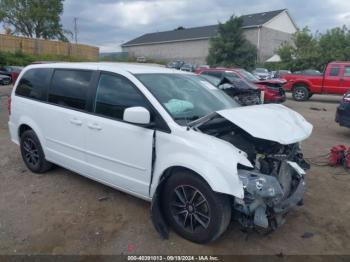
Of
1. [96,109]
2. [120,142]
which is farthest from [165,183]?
[96,109]

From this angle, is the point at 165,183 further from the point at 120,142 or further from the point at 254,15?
the point at 254,15

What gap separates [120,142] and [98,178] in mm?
706

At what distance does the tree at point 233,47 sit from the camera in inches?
1375

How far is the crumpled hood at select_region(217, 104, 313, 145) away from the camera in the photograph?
9.87 feet

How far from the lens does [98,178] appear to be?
395 cm

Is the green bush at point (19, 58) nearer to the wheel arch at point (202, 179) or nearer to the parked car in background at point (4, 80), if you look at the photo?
the parked car in background at point (4, 80)

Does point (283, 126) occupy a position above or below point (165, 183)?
above

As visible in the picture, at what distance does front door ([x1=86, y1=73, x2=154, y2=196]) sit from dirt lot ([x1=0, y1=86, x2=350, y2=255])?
0.42m

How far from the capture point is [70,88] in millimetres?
4207

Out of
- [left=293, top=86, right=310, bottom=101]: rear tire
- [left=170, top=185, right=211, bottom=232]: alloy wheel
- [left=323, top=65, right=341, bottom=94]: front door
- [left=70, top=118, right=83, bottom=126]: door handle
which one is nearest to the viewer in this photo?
[left=170, top=185, right=211, bottom=232]: alloy wheel

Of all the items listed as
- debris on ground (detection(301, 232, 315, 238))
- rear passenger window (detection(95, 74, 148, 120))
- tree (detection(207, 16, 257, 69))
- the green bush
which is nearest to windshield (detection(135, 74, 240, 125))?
rear passenger window (detection(95, 74, 148, 120))

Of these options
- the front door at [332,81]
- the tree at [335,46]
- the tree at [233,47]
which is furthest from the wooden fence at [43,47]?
the front door at [332,81]

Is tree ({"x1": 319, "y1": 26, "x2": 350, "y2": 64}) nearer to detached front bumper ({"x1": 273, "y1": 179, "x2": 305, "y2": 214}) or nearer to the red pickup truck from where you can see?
the red pickup truck

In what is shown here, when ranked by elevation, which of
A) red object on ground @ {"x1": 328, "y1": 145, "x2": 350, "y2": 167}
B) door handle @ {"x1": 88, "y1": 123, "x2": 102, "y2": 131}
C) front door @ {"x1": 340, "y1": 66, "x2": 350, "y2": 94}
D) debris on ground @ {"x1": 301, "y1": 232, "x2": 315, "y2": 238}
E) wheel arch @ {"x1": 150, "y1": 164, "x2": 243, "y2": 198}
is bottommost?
debris on ground @ {"x1": 301, "y1": 232, "x2": 315, "y2": 238}
